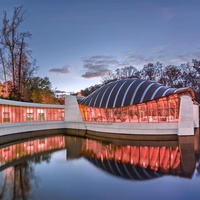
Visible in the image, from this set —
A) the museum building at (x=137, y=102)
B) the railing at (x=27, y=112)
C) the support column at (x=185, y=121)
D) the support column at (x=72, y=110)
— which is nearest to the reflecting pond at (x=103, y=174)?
the support column at (x=185, y=121)

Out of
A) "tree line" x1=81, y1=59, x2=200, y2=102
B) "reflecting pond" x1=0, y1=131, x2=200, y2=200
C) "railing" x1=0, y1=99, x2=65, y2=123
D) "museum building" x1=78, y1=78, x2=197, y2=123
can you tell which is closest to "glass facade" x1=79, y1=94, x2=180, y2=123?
"museum building" x1=78, y1=78, x2=197, y2=123

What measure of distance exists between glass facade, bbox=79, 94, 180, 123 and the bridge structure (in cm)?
68

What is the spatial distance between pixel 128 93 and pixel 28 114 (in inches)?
534

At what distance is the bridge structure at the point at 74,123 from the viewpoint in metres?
20.7

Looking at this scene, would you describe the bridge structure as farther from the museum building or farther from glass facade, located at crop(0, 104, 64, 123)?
the museum building

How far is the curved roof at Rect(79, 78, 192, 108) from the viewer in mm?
22206

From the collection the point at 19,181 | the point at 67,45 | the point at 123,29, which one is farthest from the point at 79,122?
the point at 19,181

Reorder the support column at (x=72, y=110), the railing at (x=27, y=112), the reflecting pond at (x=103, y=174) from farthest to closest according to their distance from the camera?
the support column at (x=72, y=110), the railing at (x=27, y=112), the reflecting pond at (x=103, y=174)

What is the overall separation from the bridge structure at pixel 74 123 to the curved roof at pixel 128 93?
2.12 m

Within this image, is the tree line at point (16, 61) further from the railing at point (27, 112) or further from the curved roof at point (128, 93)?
the curved roof at point (128, 93)

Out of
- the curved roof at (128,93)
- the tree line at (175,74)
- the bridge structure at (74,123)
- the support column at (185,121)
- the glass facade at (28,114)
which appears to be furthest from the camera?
the tree line at (175,74)

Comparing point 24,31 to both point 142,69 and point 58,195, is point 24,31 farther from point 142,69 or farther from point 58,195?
point 58,195

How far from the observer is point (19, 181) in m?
9.36

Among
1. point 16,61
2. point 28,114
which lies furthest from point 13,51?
point 28,114
